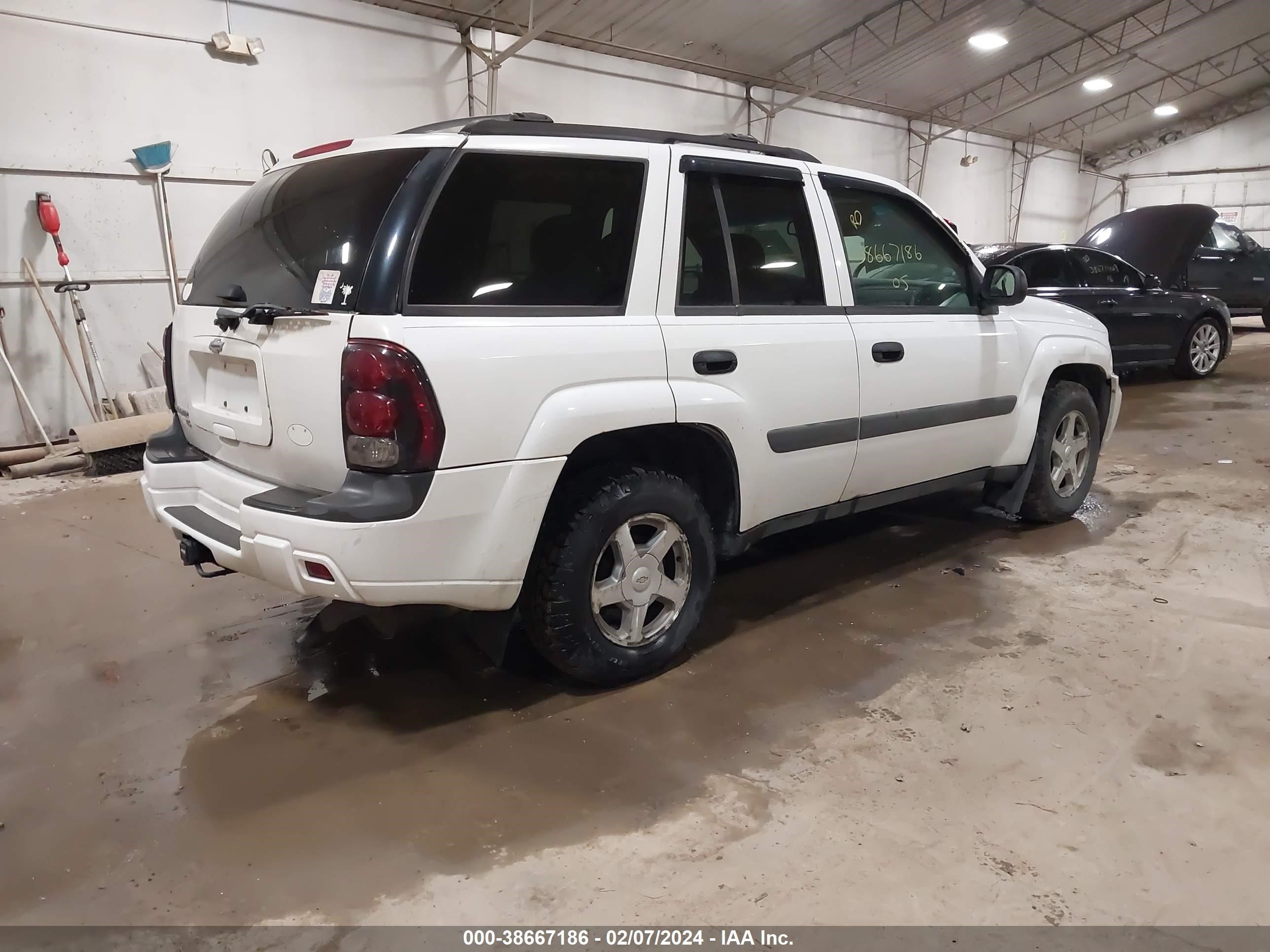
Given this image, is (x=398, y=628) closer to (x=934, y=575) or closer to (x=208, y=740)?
(x=208, y=740)

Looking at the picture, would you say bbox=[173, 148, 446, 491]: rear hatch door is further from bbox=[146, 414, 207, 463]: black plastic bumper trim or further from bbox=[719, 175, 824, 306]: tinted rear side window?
bbox=[719, 175, 824, 306]: tinted rear side window

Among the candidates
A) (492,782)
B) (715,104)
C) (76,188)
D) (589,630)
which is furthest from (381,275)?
(715,104)

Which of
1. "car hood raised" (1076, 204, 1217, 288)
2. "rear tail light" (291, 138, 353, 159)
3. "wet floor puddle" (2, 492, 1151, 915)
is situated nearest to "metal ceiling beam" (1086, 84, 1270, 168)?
"car hood raised" (1076, 204, 1217, 288)

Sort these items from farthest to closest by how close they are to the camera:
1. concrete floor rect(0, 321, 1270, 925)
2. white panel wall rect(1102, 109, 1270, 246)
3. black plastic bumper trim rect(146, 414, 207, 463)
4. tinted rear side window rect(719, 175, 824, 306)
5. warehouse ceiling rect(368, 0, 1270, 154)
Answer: white panel wall rect(1102, 109, 1270, 246) < warehouse ceiling rect(368, 0, 1270, 154) < tinted rear side window rect(719, 175, 824, 306) < black plastic bumper trim rect(146, 414, 207, 463) < concrete floor rect(0, 321, 1270, 925)

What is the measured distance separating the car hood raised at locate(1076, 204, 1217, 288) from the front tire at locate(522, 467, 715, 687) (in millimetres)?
8453

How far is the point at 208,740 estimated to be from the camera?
8.31ft

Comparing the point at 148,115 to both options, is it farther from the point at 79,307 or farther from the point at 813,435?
the point at 813,435

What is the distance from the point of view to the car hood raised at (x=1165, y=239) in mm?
9344

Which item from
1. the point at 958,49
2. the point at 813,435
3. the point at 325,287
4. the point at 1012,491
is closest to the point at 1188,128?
the point at 958,49

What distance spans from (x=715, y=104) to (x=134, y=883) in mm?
11711

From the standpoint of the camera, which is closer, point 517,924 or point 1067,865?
point 517,924

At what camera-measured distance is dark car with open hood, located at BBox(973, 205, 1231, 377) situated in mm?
7867

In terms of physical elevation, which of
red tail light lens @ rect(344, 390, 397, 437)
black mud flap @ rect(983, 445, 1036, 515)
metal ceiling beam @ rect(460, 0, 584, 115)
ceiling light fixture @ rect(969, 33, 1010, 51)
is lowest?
black mud flap @ rect(983, 445, 1036, 515)

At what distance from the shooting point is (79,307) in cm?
657
